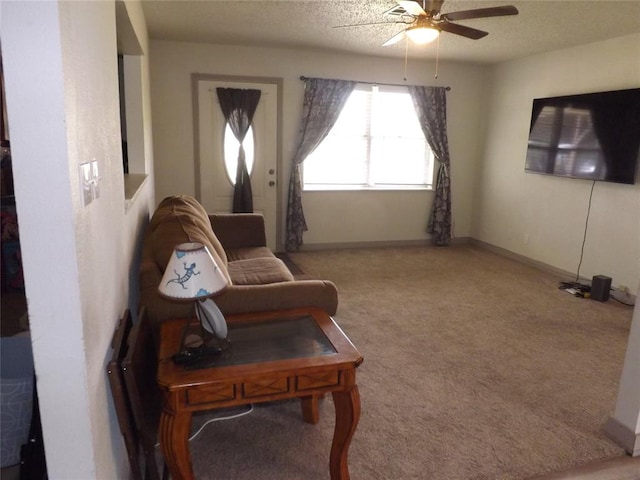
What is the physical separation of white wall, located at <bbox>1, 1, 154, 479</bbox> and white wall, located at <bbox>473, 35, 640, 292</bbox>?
454 centimetres

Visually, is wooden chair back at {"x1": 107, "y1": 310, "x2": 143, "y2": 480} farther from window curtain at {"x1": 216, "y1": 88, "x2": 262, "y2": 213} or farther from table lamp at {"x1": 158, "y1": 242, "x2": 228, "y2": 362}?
window curtain at {"x1": 216, "y1": 88, "x2": 262, "y2": 213}

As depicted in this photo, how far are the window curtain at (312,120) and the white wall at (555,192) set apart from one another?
6.75 feet

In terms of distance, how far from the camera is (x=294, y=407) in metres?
2.40

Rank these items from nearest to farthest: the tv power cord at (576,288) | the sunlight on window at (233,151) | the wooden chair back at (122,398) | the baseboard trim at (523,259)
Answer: the wooden chair back at (122,398)
the tv power cord at (576,288)
the baseboard trim at (523,259)
the sunlight on window at (233,151)

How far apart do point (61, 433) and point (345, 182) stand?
5079mm

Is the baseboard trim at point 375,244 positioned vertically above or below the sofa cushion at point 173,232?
below

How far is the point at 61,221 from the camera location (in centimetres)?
103

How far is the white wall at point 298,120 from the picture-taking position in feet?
16.8

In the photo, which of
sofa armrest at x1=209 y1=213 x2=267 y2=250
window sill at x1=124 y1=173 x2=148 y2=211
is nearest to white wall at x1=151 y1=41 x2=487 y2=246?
sofa armrest at x1=209 y1=213 x2=267 y2=250

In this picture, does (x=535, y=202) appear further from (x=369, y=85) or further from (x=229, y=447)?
(x=229, y=447)

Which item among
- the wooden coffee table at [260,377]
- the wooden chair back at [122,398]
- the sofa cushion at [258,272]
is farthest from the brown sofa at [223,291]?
the wooden chair back at [122,398]

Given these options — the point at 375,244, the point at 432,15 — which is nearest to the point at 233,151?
the point at 375,244

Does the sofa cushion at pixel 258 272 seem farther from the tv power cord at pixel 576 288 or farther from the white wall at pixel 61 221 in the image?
the tv power cord at pixel 576 288

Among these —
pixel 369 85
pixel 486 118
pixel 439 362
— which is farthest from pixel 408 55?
pixel 439 362
